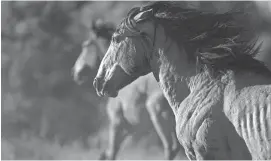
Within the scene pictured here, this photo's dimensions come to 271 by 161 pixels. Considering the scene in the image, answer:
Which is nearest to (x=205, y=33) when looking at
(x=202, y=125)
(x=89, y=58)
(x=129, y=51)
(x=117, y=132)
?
(x=129, y=51)

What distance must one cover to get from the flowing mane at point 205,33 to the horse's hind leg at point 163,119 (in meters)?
2.93

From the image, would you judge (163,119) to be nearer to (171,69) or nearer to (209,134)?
(171,69)

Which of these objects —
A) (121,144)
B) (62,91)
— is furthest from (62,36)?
(121,144)

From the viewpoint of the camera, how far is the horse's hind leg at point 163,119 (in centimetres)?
583

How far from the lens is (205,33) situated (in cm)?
286

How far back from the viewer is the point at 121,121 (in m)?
6.23

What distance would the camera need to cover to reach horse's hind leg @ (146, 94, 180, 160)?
5828mm

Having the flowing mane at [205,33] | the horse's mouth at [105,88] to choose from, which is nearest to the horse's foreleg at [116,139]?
the horse's mouth at [105,88]

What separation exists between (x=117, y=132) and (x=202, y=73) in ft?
11.7

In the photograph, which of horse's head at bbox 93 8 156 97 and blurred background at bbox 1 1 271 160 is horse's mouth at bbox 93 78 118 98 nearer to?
horse's head at bbox 93 8 156 97

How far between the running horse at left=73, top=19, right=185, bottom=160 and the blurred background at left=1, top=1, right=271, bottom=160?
131 inches

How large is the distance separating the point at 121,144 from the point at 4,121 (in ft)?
16.6

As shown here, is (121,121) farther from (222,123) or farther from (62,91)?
(62,91)

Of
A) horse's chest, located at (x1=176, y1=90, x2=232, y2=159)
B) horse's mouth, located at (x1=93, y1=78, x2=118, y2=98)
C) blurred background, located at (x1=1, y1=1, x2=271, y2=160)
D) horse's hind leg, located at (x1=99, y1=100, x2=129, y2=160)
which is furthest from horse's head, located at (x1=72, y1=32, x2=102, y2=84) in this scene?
horse's chest, located at (x1=176, y1=90, x2=232, y2=159)
